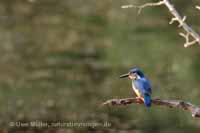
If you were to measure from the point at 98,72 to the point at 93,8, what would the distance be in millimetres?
4381

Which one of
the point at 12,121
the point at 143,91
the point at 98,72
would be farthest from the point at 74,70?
the point at 143,91

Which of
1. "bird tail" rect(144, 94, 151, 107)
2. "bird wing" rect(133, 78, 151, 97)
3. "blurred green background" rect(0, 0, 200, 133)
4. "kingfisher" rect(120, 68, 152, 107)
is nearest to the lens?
"bird tail" rect(144, 94, 151, 107)

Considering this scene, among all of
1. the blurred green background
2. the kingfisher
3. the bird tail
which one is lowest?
the bird tail

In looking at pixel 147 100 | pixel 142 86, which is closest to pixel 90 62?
pixel 142 86

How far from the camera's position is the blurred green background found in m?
9.95

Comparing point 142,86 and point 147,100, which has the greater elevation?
point 142,86

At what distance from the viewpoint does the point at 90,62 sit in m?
12.2

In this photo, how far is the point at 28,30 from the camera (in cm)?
1419

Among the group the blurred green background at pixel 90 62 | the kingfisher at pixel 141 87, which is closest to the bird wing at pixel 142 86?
the kingfisher at pixel 141 87

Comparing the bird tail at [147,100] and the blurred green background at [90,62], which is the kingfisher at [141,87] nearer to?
the bird tail at [147,100]

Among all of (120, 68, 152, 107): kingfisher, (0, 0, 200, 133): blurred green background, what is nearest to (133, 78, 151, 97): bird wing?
(120, 68, 152, 107): kingfisher

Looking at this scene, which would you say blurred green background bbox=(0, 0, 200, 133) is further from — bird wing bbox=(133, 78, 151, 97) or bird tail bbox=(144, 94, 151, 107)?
bird tail bbox=(144, 94, 151, 107)

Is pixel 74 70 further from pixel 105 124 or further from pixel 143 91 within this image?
pixel 143 91

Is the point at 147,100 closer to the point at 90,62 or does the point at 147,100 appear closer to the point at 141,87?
the point at 141,87
